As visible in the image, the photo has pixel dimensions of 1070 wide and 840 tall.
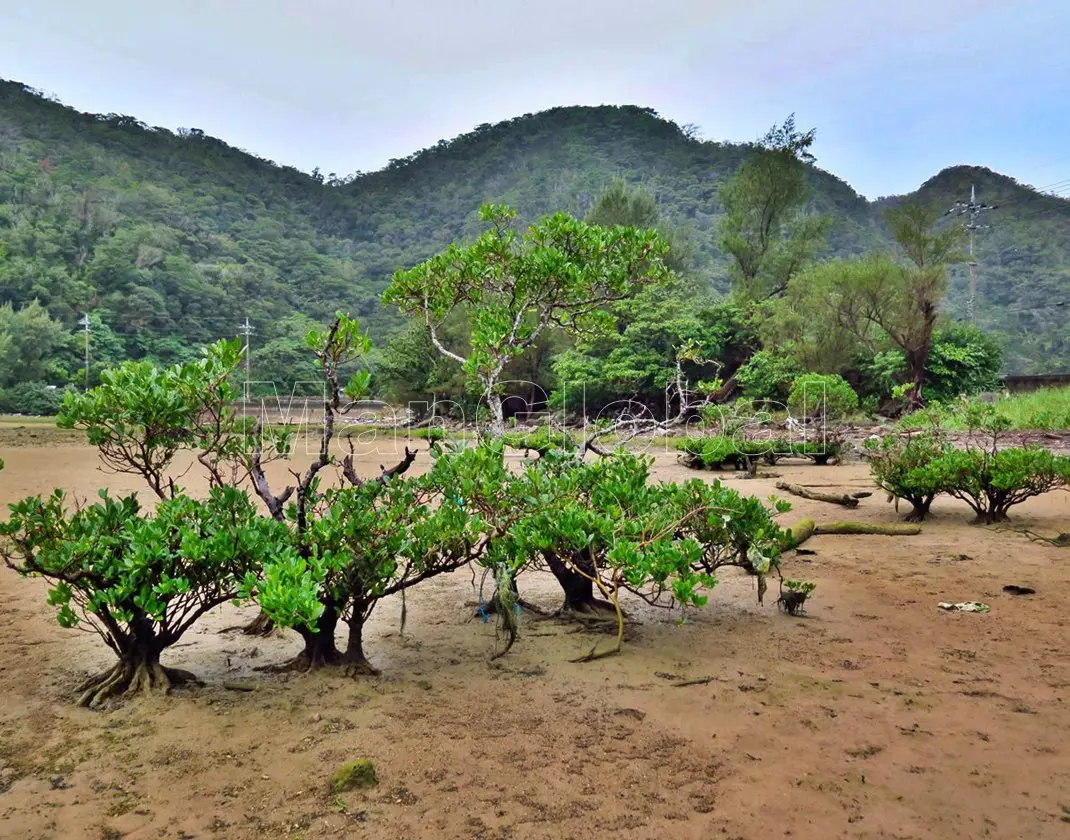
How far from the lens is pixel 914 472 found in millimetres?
8758

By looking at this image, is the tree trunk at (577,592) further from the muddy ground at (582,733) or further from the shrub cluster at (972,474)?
the shrub cluster at (972,474)

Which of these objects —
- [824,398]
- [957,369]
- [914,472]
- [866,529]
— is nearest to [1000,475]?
[914,472]

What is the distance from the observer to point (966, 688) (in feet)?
12.9

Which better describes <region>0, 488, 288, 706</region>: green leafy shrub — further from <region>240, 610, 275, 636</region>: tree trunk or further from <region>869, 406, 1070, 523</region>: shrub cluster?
<region>869, 406, 1070, 523</region>: shrub cluster

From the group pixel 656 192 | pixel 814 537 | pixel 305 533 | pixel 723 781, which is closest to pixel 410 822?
pixel 723 781

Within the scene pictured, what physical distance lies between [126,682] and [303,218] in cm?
8079

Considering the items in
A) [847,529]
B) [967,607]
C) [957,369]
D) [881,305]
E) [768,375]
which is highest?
[881,305]

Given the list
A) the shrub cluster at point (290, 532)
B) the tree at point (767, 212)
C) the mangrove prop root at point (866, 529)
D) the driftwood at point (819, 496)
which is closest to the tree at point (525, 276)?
the shrub cluster at point (290, 532)

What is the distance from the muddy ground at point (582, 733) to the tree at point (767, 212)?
1238 inches

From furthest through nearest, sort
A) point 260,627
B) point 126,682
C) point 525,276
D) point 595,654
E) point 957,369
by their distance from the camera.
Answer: point 957,369 < point 525,276 < point 260,627 < point 595,654 < point 126,682

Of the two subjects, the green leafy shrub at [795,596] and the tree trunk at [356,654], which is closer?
the tree trunk at [356,654]

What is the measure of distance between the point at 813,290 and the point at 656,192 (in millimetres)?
46287

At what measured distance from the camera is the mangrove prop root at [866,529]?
8.48 meters

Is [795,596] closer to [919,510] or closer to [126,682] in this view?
[126,682]
